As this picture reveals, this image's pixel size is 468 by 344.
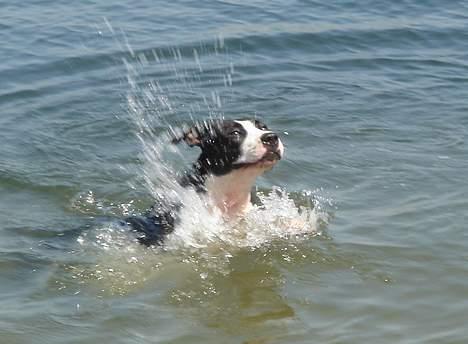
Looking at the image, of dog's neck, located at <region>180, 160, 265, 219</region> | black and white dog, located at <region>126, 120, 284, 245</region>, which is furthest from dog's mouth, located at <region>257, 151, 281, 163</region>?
dog's neck, located at <region>180, 160, 265, 219</region>

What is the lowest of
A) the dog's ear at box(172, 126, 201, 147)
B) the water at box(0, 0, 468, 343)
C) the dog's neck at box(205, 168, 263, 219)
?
the water at box(0, 0, 468, 343)

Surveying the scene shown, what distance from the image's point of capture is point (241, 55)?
45.7 feet

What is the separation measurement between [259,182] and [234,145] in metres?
1.79

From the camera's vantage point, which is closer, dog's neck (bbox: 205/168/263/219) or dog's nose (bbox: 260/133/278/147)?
dog's nose (bbox: 260/133/278/147)

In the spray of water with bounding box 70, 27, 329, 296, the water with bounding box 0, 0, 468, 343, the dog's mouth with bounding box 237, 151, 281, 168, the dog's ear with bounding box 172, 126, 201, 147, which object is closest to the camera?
the water with bounding box 0, 0, 468, 343

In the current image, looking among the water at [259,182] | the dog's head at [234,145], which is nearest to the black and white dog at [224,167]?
the dog's head at [234,145]

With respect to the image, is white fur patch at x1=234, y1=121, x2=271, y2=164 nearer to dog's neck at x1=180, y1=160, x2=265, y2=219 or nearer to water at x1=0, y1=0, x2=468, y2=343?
dog's neck at x1=180, y1=160, x2=265, y2=219

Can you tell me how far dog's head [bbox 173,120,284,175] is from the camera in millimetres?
7496

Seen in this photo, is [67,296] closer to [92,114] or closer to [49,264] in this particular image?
[49,264]

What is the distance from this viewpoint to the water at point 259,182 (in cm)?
645

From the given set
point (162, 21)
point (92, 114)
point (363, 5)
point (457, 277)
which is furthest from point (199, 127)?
point (363, 5)

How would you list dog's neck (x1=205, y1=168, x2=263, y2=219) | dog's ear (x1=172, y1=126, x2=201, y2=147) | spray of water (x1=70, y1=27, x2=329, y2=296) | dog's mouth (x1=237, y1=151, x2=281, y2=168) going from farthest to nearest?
dog's ear (x1=172, y1=126, x2=201, y2=147), dog's neck (x1=205, y1=168, x2=263, y2=219), spray of water (x1=70, y1=27, x2=329, y2=296), dog's mouth (x1=237, y1=151, x2=281, y2=168)

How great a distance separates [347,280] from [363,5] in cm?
1085

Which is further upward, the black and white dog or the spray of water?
the black and white dog
